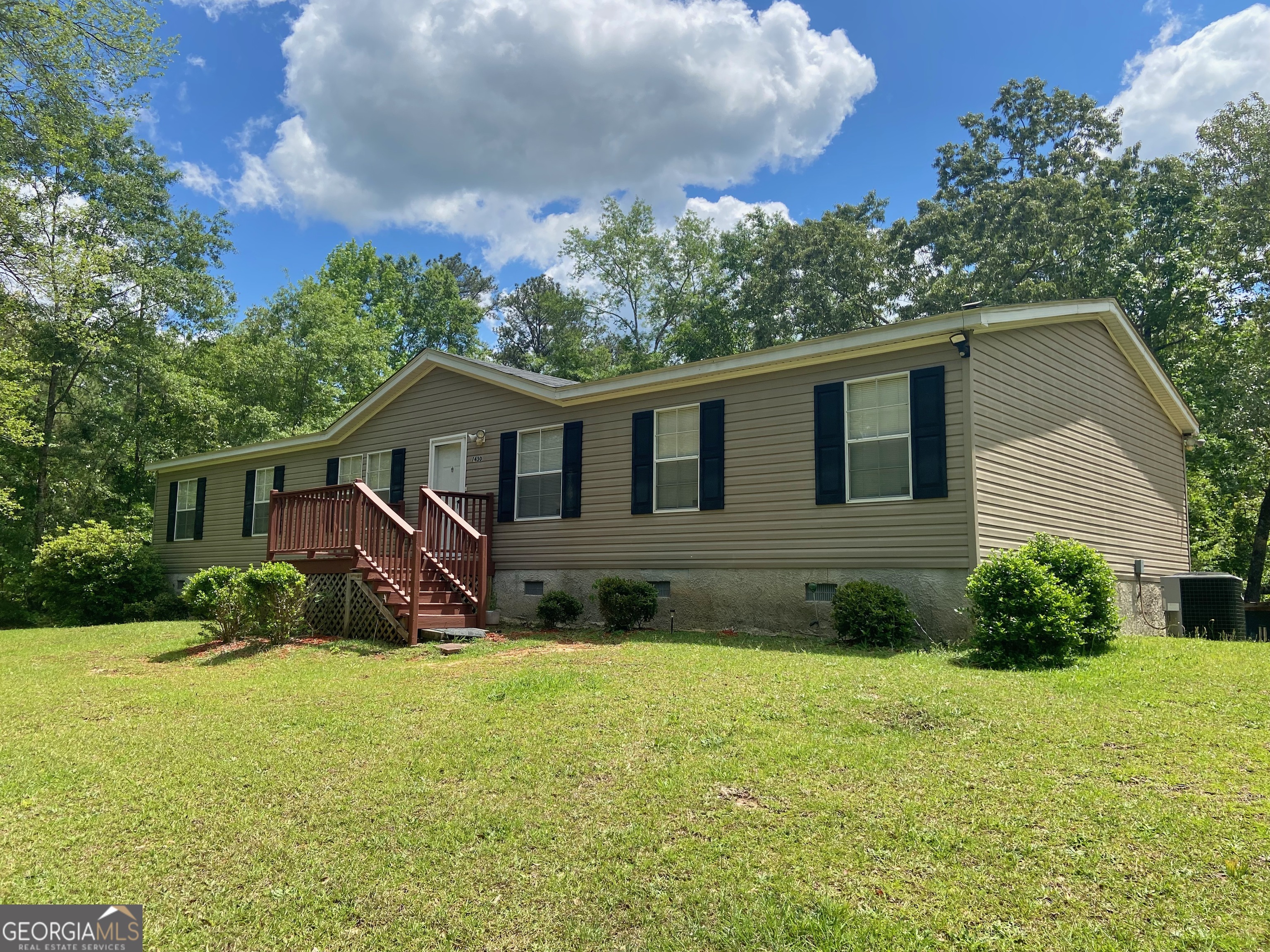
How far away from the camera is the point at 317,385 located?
28312 millimetres

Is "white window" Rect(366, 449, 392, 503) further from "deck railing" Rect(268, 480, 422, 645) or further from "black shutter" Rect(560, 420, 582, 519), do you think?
"black shutter" Rect(560, 420, 582, 519)

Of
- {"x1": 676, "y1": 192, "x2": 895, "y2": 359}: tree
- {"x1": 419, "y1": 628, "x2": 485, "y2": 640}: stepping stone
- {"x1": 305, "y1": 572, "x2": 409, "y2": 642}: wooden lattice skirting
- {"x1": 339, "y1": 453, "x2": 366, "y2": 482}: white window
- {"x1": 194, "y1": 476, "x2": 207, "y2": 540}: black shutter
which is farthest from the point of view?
{"x1": 676, "y1": 192, "x2": 895, "y2": 359}: tree

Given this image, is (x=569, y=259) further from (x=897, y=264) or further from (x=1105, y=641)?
(x=1105, y=641)

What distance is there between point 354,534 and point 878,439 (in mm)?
7099

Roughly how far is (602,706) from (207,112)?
1915cm

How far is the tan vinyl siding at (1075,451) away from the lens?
9219 millimetres

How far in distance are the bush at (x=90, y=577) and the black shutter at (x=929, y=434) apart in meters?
16.9

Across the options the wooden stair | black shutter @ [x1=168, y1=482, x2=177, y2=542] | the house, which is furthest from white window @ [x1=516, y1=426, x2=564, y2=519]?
black shutter @ [x1=168, y1=482, x2=177, y2=542]

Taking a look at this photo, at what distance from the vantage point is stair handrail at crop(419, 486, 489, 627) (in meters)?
11.3

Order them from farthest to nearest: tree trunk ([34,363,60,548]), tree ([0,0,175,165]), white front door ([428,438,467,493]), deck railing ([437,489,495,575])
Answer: tree trunk ([34,363,60,548]) < white front door ([428,438,467,493]) < tree ([0,0,175,165]) < deck railing ([437,489,495,575])
